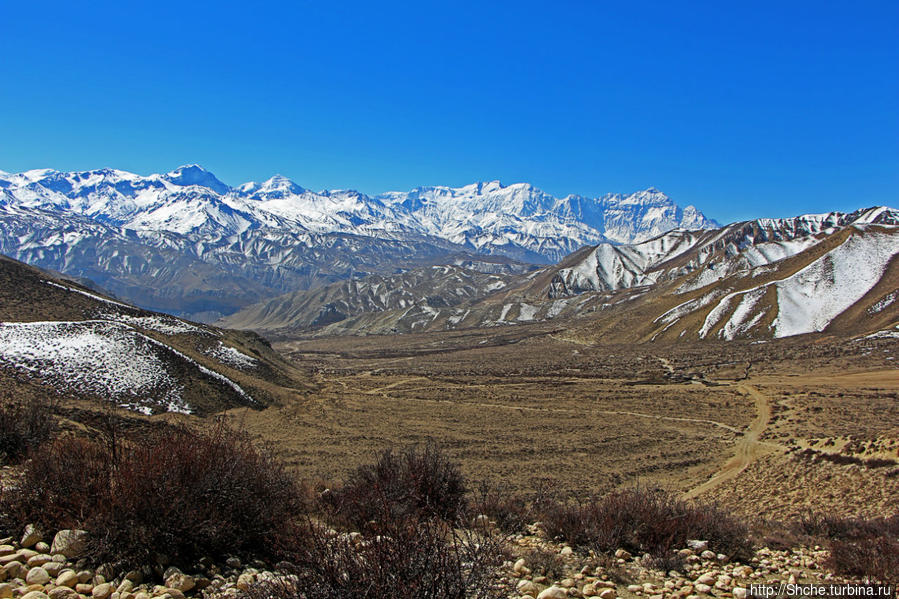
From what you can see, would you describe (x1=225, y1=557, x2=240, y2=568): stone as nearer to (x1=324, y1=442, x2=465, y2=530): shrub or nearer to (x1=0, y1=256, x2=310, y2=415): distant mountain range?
(x1=324, y1=442, x2=465, y2=530): shrub

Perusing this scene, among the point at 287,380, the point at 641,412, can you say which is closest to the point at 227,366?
the point at 287,380

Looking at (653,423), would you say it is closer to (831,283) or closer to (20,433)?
(20,433)

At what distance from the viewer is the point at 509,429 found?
33875mm

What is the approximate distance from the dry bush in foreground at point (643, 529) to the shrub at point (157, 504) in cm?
470

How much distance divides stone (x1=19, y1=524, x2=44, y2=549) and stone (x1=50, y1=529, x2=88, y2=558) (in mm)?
233

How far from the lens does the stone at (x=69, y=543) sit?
16.5 feet

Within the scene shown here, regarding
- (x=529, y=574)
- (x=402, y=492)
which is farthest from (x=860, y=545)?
(x=402, y=492)

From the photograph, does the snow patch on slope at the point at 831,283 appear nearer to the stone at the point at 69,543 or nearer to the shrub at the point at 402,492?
the shrub at the point at 402,492

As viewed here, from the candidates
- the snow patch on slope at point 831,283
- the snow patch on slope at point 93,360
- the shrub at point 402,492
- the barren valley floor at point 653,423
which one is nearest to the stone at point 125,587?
the shrub at point 402,492

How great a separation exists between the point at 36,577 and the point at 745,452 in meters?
29.6

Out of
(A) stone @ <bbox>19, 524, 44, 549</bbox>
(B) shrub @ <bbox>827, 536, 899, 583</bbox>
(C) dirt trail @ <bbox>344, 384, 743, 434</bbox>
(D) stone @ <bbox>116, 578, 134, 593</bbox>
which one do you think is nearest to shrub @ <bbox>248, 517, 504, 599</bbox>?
(D) stone @ <bbox>116, 578, 134, 593</bbox>

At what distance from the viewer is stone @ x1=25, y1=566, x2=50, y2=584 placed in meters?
4.52

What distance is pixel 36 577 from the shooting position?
14.9 ft

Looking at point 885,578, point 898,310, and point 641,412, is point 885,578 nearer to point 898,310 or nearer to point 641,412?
point 641,412
